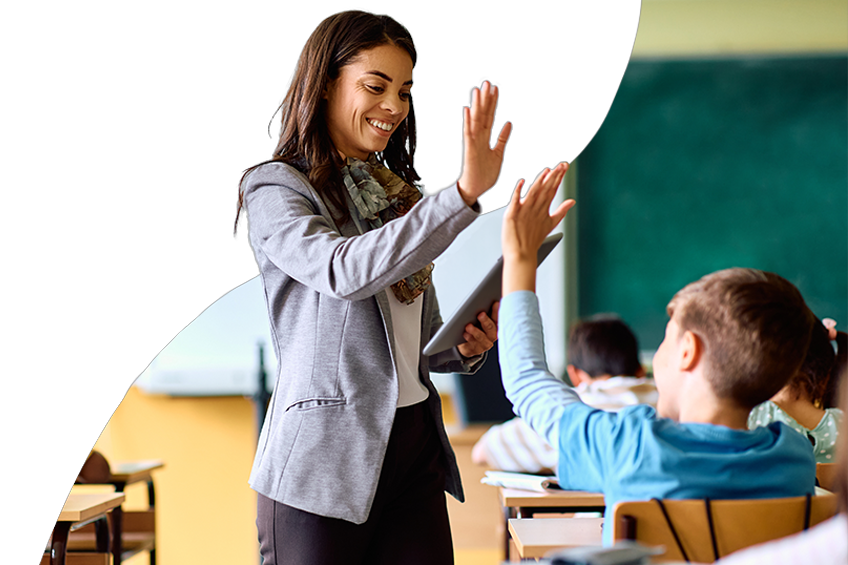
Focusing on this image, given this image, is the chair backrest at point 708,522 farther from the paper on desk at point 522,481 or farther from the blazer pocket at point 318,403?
the paper on desk at point 522,481

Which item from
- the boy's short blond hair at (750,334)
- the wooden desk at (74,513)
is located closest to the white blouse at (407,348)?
the boy's short blond hair at (750,334)

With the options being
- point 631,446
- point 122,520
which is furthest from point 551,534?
point 122,520

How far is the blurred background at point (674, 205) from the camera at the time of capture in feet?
12.9

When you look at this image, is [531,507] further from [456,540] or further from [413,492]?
[456,540]

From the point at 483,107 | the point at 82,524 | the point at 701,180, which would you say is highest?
the point at 701,180

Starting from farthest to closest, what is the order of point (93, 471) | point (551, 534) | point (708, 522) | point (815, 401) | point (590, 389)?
1. point (93, 471)
2. point (590, 389)
3. point (815, 401)
4. point (551, 534)
5. point (708, 522)

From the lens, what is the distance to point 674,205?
4152mm

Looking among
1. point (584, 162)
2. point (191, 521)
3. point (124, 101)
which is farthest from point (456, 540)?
point (124, 101)

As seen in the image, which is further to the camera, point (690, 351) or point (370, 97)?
point (370, 97)

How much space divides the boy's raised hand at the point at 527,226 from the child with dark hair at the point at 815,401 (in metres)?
1.42

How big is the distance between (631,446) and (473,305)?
332 millimetres

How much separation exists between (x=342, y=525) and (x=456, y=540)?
270cm

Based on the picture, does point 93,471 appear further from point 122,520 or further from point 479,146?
point 479,146

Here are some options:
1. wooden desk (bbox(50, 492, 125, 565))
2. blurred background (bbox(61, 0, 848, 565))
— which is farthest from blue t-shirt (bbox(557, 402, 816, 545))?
blurred background (bbox(61, 0, 848, 565))
